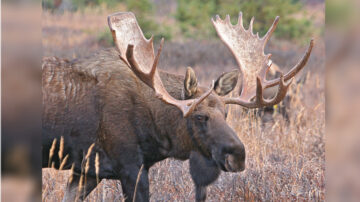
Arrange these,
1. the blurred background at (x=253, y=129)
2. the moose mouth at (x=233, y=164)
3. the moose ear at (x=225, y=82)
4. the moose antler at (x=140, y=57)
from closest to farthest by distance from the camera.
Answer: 1. the blurred background at (x=253, y=129)
2. the moose mouth at (x=233, y=164)
3. the moose antler at (x=140, y=57)
4. the moose ear at (x=225, y=82)

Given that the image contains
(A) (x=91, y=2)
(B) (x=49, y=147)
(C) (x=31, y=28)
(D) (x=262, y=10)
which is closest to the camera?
(C) (x=31, y=28)

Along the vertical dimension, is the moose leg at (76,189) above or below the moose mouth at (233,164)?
below

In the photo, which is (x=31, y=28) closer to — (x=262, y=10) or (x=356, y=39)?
(x=356, y=39)

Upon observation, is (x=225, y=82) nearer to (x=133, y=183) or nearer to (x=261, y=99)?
(x=261, y=99)

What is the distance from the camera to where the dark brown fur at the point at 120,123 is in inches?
148

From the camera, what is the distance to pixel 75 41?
733 inches

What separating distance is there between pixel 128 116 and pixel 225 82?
0.83m

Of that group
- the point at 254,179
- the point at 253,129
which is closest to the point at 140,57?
the point at 254,179

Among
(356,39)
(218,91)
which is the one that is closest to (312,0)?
(218,91)

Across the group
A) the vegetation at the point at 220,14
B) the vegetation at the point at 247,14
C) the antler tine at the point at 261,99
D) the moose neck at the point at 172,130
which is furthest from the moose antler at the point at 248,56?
the vegetation at the point at 247,14

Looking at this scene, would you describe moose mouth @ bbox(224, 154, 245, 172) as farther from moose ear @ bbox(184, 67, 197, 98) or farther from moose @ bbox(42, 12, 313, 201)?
moose ear @ bbox(184, 67, 197, 98)

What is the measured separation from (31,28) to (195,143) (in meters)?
2.69

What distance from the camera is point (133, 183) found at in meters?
3.78

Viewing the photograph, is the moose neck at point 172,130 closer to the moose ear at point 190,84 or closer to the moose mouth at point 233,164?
the moose ear at point 190,84
